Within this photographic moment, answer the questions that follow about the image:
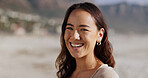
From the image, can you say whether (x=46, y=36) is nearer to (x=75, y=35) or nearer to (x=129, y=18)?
(x=129, y=18)

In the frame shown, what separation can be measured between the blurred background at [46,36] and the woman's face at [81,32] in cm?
423

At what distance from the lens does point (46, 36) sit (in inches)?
267

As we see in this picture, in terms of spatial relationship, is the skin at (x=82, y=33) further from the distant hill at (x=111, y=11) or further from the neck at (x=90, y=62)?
the distant hill at (x=111, y=11)

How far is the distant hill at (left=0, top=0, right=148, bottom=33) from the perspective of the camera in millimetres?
7237

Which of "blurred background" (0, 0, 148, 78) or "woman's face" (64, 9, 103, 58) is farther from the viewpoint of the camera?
"blurred background" (0, 0, 148, 78)

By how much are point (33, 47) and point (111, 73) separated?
584 centimetres

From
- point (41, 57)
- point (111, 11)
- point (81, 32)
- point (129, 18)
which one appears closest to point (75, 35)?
point (81, 32)

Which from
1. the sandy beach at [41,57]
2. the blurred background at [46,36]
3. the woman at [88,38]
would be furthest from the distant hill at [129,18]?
the woman at [88,38]

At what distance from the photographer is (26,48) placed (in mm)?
6234

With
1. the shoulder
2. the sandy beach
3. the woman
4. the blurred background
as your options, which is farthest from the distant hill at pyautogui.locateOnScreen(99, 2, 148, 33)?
the shoulder

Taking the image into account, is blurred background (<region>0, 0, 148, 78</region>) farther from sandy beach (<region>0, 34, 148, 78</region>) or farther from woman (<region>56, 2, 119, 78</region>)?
woman (<region>56, 2, 119, 78</region>)

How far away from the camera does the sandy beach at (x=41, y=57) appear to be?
17.1ft

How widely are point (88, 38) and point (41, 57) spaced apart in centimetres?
540

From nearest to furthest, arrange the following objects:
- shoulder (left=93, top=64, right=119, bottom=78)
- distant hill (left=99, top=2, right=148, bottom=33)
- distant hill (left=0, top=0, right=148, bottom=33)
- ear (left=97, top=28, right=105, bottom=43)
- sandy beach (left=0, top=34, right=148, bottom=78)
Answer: shoulder (left=93, top=64, right=119, bottom=78), ear (left=97, top=28, right=105, bottom=43), sandy beach (left=0, top=34, right=148, bottom=78), distant hill (left=0, top=0, right=148, bottom=33), distant hill (left=99, top=2, right=148, bottom=33)
